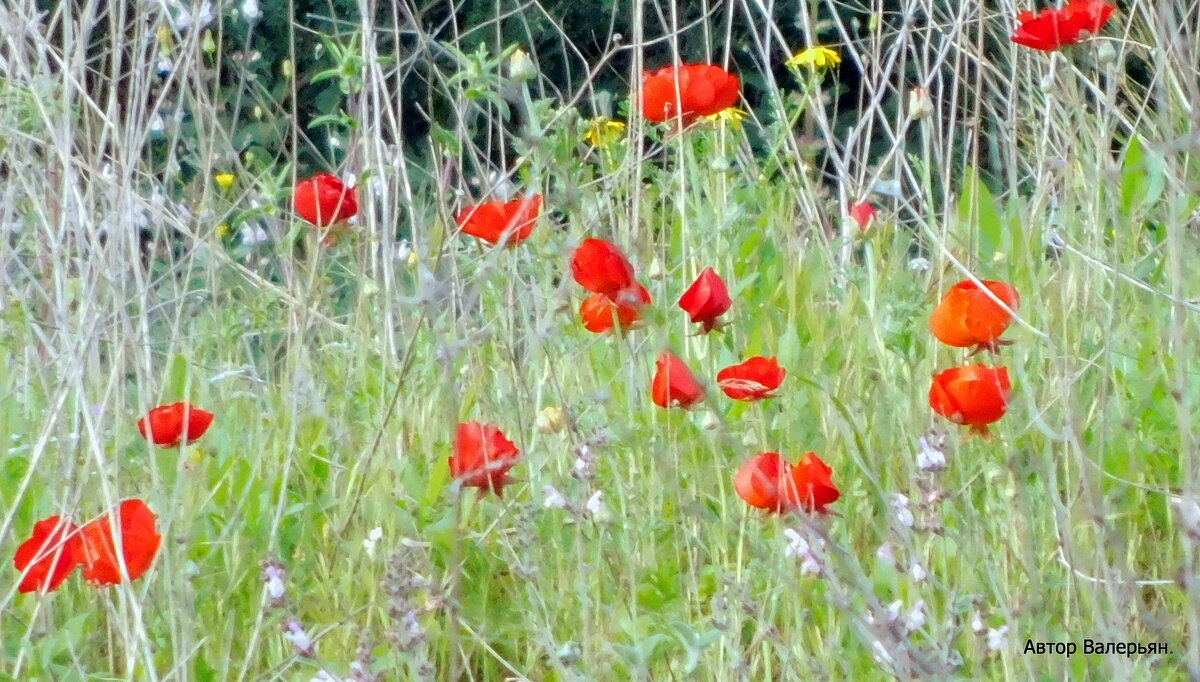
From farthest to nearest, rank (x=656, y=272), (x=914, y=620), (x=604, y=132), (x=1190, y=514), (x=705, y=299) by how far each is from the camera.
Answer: (x=604, y=132) → (x=656, y=272) → (x=705, y=299) → (x=914, y=620) → (x=1190, y=514)

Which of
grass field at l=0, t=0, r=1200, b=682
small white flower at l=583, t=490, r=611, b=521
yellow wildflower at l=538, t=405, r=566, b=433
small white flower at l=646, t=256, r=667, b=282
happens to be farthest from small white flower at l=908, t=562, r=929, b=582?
small white flower at l=646, t=256, r=667, b=282

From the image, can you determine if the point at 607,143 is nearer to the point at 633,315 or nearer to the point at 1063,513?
the point at 633,315

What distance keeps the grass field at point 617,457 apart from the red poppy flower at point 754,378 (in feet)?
0.10

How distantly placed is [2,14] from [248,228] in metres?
0.71

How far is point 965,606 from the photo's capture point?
0.93 meters

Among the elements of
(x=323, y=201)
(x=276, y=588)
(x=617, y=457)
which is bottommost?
(x=617, y=457)

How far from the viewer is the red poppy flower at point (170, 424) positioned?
1143 mm

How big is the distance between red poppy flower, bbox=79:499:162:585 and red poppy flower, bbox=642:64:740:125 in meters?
0.64

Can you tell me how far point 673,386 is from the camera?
3.42ft

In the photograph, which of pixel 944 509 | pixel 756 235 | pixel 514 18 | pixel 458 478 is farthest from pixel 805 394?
pixel 514 18

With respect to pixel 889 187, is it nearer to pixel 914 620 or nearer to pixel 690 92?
pixel 690 92

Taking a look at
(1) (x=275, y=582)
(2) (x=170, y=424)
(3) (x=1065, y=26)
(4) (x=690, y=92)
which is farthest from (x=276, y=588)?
(3) (x=1065, y=26)

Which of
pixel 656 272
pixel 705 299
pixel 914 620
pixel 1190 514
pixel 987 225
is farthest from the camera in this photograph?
pixel 987 225

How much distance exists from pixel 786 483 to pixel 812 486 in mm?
21
